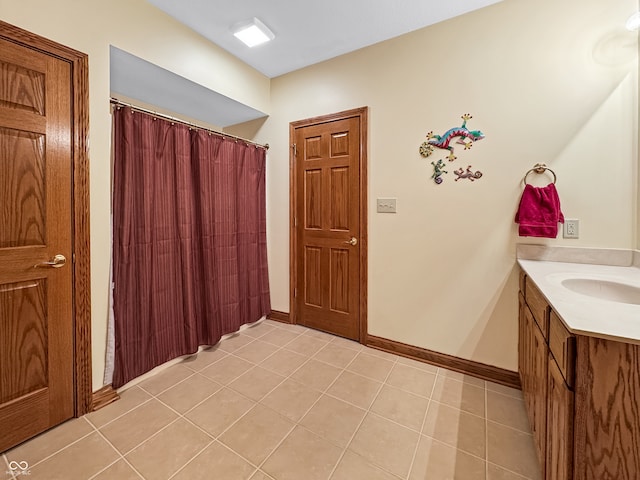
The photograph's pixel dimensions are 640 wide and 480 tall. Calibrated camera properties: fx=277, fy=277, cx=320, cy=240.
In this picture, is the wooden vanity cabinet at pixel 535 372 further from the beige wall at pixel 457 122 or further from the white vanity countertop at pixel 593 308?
the beige wall at pixel 457 122

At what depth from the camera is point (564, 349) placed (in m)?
0.86

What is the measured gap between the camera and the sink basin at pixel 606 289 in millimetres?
1283

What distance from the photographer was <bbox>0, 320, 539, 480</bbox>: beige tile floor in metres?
1.30

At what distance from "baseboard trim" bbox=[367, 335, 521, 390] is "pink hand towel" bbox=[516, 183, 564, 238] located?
1000 mm

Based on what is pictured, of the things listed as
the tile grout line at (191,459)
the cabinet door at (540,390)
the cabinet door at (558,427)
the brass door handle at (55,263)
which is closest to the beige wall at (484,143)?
the cabinet door at (540,390)

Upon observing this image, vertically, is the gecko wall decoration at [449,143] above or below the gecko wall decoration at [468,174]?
above

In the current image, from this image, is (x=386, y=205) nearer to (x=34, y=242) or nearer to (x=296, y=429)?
(x=296, y=429)

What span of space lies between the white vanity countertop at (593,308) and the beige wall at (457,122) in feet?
1.35

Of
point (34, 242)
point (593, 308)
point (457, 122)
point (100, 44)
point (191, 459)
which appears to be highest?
point (100, 44)

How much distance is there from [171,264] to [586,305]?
2.36 meters

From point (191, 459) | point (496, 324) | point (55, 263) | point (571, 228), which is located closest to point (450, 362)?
point (496, 324)

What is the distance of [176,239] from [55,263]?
0.74 metres
